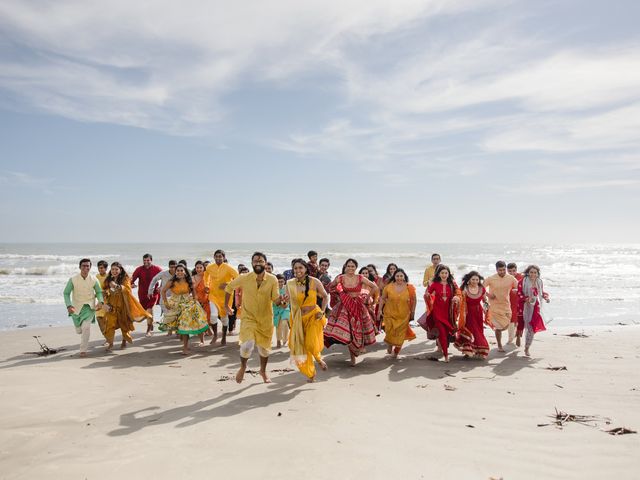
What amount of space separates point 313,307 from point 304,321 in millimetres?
233

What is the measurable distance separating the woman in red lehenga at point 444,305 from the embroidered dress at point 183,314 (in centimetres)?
412

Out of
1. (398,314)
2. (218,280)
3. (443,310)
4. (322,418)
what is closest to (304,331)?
(322,418)

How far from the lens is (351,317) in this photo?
7680mm

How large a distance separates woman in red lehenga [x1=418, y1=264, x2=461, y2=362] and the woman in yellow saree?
88.7 inches

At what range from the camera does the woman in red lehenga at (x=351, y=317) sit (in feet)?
24.9

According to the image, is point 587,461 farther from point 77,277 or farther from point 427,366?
point 77,277

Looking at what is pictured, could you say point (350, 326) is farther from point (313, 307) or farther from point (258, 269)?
point (258, 269)

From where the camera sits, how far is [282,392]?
6.16 metres

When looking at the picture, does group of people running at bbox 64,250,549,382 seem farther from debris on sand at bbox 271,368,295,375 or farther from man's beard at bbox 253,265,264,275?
debris on sand at bbox 271,368,295,375

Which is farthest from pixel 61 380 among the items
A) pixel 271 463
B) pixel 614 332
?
pixel 614 332

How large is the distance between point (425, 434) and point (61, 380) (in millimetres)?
4884

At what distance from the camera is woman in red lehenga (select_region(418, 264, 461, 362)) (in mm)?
8078

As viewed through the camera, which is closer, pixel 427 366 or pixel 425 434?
pixel 425 434

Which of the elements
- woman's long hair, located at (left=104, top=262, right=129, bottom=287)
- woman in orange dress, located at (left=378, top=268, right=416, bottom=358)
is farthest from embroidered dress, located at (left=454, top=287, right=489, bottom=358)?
woman's long hair, located at (left=104, top=262, right=129, bottom=287)
